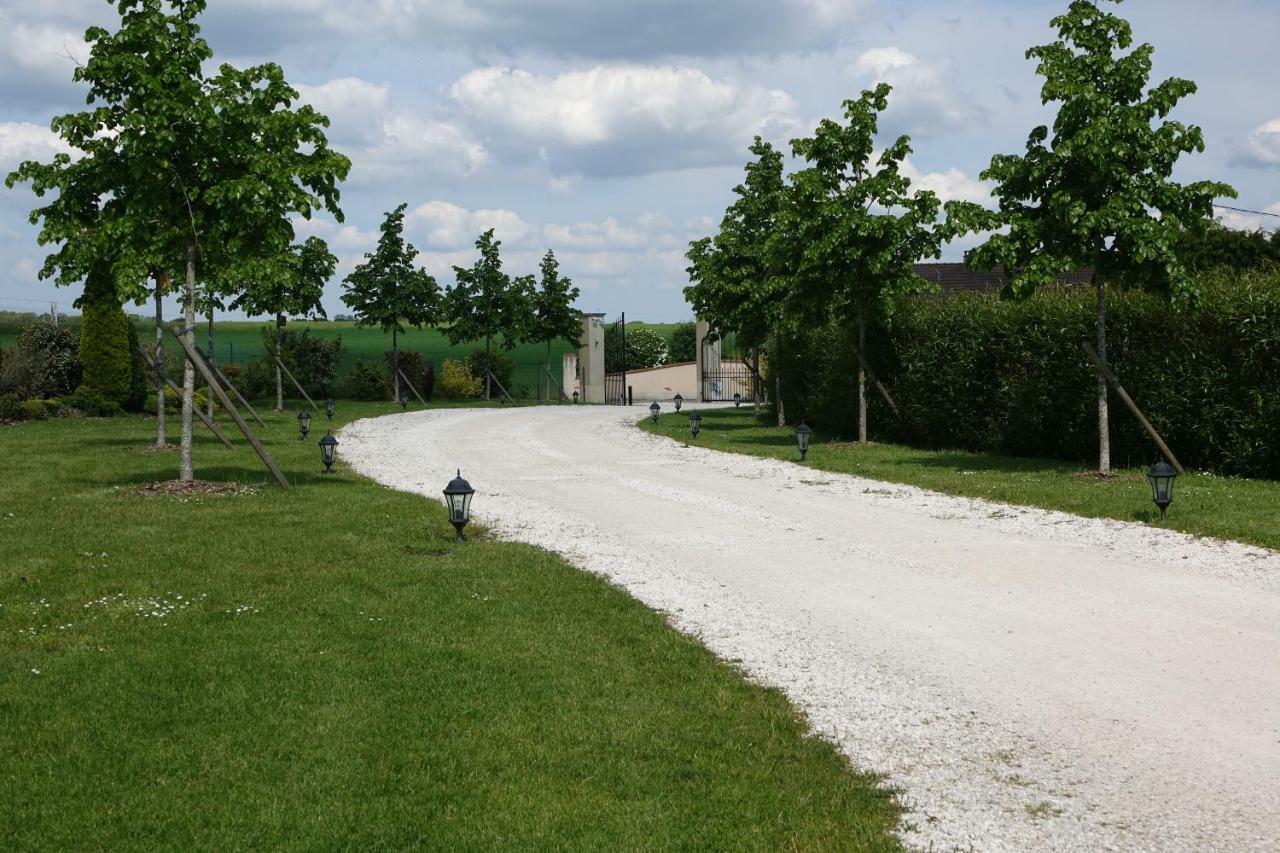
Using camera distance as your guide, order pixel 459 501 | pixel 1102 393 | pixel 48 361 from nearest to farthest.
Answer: pixel 459 501
pixel 1102 393
pixel 48 361

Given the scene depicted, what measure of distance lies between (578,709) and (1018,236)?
12.2 m

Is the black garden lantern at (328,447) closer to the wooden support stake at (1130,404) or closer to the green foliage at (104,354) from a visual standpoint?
the wooden support stake at (1130,404)

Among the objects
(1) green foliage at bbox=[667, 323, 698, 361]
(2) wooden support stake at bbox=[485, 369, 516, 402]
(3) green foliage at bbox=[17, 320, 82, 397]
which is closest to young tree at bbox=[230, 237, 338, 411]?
(3) green foliage at bbox=[17, 320, 82, 397]

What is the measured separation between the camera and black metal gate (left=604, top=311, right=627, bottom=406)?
47.9 metres

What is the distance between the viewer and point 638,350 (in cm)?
6322

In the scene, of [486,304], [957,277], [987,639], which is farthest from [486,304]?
[987,639]

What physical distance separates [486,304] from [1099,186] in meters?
30.6

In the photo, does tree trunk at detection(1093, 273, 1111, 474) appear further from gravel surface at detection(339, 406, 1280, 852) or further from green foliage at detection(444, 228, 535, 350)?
green foliage at detection(444, 228, 535, 350)

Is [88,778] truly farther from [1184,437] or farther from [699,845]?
[1184,437]

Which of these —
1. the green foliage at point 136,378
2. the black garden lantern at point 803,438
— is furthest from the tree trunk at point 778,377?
the green foliage at point 136,378

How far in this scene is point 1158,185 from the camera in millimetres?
15406

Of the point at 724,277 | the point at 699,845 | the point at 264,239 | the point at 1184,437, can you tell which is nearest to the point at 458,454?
the point at 264,239

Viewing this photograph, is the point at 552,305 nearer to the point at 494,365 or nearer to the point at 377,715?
the point at 494,365

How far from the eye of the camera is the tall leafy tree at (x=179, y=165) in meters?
14.0
